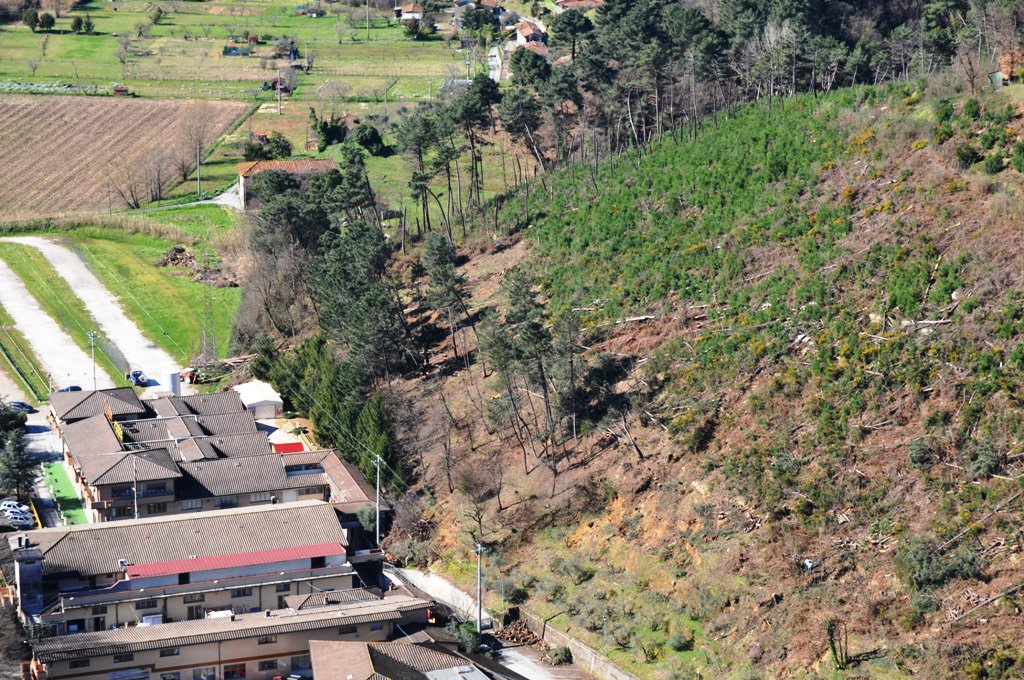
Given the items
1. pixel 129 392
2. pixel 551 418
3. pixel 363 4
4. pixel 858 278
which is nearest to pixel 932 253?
pixel 858 278

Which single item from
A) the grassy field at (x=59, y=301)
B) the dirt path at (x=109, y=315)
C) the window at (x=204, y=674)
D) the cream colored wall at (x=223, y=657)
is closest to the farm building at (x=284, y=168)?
the dirt path at (x=109, y=315)

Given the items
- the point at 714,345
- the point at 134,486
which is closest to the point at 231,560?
the point at 134,486

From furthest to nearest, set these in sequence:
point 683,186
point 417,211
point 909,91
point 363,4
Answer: point 363,4, point 417,211, point 683,186, point 909,91

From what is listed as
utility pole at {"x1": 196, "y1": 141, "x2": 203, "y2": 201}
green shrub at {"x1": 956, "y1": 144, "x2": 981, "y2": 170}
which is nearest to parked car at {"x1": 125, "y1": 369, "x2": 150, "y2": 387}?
utility pole at {"x1": 196, "y1": 141, "x2": 203, "y2": 201}

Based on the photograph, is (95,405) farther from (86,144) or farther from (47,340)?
(86,144)

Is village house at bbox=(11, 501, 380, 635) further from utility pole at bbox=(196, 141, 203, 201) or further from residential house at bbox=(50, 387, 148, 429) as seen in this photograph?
utility pole at bbox=(196, 141, 203, 201)

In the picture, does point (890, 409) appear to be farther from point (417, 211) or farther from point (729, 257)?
point (417, 211)
